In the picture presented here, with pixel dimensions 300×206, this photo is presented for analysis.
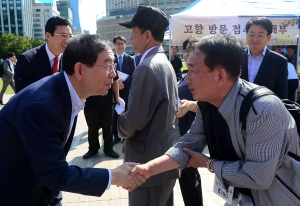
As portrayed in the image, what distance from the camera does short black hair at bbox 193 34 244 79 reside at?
138 centimetres

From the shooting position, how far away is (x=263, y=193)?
1.41 m

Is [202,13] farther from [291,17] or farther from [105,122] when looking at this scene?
[105,122]

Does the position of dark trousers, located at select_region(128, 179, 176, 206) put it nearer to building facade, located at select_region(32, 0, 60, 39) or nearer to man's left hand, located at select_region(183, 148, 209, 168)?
man's left hand, located at select_region(183, 148, 209, 168)

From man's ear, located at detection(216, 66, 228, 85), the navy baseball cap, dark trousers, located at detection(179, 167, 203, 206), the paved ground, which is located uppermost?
the navy baseball cap

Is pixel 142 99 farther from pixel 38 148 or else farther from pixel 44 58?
pixel 44 58

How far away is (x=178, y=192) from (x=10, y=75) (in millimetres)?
9197

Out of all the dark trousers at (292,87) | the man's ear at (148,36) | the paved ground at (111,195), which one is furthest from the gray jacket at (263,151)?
the dark trousers at (292,87)

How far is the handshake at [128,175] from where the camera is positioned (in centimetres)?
158

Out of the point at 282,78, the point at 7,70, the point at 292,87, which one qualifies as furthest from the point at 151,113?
the point at 7,70

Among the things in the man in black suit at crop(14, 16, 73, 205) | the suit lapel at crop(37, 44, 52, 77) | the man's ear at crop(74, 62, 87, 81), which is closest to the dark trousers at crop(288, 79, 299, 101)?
the man in black suit at crop(14, 16, 73, 205)

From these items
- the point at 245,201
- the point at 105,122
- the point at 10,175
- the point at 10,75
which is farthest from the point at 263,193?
the point at 10,75

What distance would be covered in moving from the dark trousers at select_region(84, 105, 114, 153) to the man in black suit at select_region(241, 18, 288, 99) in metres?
2.54

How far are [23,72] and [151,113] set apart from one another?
1.80 m

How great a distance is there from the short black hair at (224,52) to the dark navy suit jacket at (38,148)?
764 millimetres
